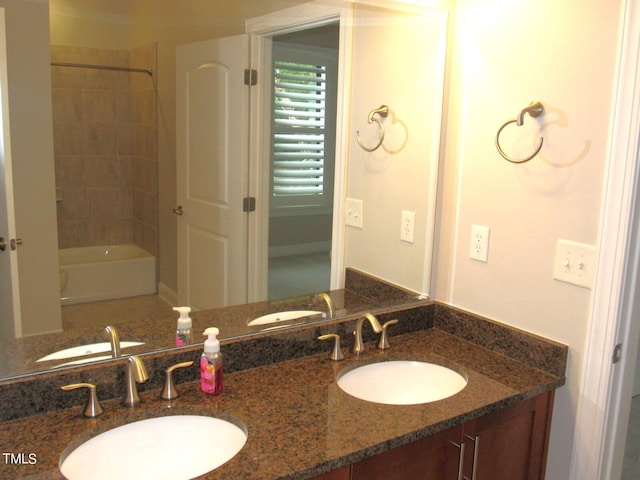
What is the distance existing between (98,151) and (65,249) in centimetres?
25

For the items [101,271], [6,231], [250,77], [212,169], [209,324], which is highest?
[250,77]

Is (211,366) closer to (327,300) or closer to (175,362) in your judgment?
(175,362)

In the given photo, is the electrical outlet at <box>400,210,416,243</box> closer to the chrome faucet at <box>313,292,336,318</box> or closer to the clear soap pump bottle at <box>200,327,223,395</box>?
the chrome faucet at <box>313,292,336,318</box>

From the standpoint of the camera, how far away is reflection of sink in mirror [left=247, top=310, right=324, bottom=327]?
174 cm

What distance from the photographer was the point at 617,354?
1623mm

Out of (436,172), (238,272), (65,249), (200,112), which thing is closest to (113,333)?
(65,249)

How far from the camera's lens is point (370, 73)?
6.57ft

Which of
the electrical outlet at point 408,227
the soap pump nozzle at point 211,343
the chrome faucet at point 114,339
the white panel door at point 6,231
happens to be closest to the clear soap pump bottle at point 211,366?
the soap pump nozzle at point 211,343

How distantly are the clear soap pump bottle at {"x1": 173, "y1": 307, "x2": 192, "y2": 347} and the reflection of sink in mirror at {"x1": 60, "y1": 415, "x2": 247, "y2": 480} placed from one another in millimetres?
229

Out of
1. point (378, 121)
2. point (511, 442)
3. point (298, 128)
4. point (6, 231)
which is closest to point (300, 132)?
point (298, 128)

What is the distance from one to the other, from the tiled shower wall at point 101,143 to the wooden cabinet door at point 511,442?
3.50 feet

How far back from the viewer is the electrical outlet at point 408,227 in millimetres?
2076

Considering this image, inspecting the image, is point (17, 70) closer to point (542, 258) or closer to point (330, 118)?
point (330, 118)

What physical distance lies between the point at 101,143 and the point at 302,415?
0.82 m
